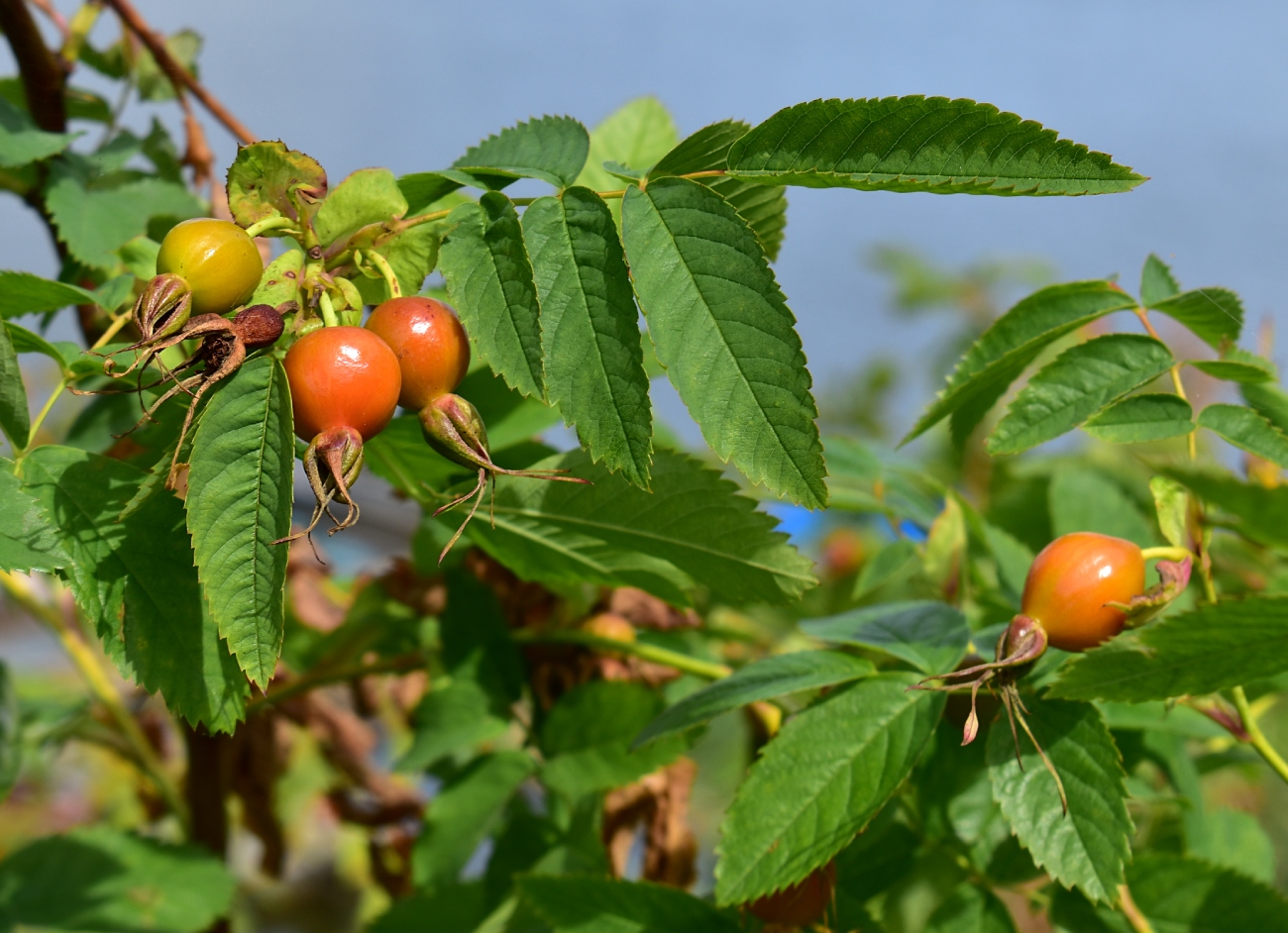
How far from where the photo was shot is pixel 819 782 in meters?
0.65

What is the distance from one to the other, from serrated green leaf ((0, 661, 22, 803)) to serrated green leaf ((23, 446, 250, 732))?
0.59 metres

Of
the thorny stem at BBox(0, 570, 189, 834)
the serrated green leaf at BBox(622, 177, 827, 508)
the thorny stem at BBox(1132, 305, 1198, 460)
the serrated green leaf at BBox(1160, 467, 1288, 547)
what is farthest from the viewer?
the thorny stem at BBox(0, 570, 189, 834)

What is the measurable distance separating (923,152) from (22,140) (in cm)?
71

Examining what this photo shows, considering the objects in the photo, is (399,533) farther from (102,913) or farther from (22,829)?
(22,829)

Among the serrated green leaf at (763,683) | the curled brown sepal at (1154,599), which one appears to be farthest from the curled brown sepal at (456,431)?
the curled brown sepal at (1154,599)

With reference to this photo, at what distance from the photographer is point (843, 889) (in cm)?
82

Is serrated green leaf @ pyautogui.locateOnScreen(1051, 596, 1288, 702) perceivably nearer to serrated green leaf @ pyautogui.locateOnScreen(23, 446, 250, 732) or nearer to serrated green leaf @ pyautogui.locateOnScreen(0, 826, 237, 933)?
serrated green leaf @ pyautogui.locateOnScreen(23, 446, 250, 732)

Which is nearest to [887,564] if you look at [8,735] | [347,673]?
[347,673]

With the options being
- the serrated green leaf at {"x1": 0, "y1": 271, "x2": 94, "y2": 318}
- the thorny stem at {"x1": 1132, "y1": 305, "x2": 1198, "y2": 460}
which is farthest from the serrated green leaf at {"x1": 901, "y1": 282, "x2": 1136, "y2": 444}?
the serrated green leaf at {"x1": 0, "y1": 271, "x2": 94, "y2": 318}

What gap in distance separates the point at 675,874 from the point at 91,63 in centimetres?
99

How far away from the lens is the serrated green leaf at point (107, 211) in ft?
2.89

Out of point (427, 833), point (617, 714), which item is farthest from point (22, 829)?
point (617, 714)

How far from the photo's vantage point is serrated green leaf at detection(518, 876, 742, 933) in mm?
725

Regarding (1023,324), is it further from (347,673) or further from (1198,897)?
(347,673)
